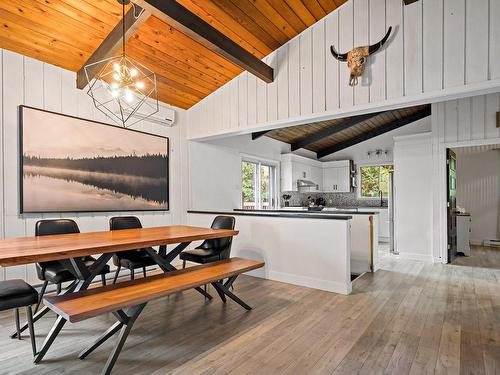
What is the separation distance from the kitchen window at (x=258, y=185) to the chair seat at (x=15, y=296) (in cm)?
440

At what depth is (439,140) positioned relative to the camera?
5.04 meters

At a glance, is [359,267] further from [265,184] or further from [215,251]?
[265,184]

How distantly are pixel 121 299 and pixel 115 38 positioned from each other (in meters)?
2.67

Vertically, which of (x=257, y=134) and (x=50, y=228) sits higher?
(x=257, y=134)

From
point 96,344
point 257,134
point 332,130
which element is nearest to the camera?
point 96,344

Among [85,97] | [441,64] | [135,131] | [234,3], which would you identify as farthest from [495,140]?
[85,97]

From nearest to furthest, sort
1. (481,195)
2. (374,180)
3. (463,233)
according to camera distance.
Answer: (463,233) < (481,195) < (374,180)

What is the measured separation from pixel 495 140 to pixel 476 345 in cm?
376

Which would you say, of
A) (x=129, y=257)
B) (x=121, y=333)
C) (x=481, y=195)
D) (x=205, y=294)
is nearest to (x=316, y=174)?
(x=481, y=195)

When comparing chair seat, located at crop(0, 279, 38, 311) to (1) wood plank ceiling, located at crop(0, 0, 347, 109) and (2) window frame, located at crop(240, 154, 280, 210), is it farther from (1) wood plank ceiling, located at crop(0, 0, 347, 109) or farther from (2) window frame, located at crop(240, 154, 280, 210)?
(2) window frame, located at crop(240, 154, 280, 210)

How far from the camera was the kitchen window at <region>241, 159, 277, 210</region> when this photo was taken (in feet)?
21.0

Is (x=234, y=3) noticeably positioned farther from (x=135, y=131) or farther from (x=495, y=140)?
(x=495, y=140)

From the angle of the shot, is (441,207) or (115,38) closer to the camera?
(115,38)

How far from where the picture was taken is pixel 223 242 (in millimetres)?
3504
